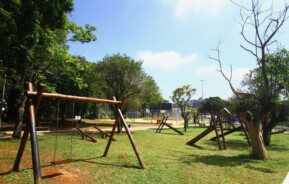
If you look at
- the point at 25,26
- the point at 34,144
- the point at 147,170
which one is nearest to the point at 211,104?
the point at 147,170

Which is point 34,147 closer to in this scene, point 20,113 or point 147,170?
point 147,170

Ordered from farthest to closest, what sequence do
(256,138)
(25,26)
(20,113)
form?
1. (20,113)
2. (256,138)
3. (25,26)

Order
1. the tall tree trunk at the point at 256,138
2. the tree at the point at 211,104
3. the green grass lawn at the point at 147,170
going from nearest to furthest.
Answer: the green grass lawn at the point at 147,170 → the tall tree trunk at the point at 256,138 → the tree at the point at 211,104

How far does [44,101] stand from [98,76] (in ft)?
28.5

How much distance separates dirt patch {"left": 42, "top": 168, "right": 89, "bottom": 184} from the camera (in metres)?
6.42

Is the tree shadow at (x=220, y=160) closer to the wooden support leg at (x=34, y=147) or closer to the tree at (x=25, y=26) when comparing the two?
the wooden support leg at (x=34, y=147)

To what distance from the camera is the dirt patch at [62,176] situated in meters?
6.42

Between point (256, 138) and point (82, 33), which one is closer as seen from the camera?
point (256, 138)

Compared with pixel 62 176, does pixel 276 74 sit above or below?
above

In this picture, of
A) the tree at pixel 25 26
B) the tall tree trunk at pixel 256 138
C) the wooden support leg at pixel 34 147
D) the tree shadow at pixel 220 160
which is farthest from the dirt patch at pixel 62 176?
the tall tree trunk at pixel 256 138

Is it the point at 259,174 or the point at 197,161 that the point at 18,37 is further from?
the point at 259,174

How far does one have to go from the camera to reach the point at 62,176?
6766 mm

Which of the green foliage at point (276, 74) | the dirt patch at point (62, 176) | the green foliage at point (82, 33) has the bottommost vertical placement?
the dirt patch at point (62, 176)

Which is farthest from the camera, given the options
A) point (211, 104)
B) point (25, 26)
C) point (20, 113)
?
point (211, 104)
